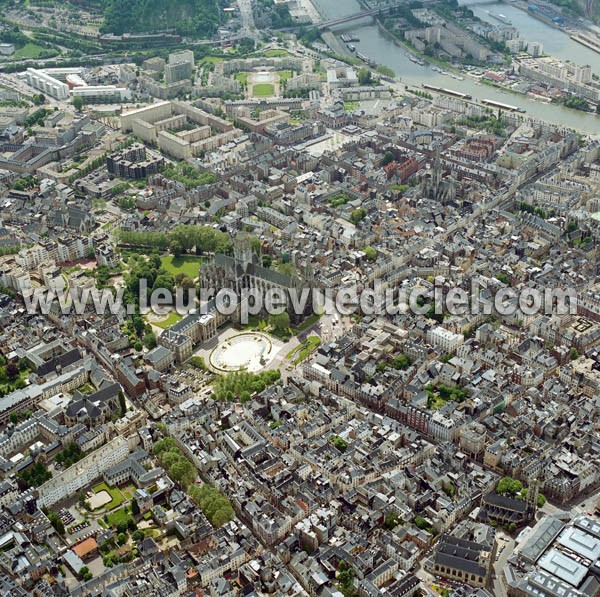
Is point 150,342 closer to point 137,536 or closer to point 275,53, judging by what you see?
point 137,536

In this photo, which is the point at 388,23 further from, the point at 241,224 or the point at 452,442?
the point at 452,442

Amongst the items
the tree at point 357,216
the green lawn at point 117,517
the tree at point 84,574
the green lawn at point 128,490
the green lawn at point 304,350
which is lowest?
the green lawn at point 128,490

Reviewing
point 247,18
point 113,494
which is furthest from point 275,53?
point 113,494

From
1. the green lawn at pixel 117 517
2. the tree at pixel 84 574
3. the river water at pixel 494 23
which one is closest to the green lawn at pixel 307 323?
the green lawn at pixel 117 517

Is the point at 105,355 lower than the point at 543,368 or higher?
lower

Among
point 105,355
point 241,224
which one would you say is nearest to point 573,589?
point 105,355

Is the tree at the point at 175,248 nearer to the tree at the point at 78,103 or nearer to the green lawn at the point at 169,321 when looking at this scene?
the green lawn at the point at 169,321
